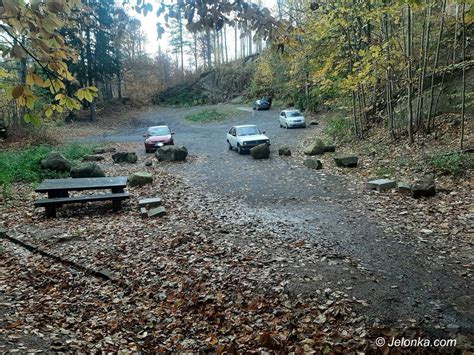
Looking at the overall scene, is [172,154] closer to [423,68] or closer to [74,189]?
[74,189]

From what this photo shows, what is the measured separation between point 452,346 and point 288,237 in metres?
3.59

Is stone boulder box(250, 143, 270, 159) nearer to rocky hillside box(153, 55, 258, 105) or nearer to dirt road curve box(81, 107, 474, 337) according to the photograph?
dirt road curve box(81, 107, 474, 337)

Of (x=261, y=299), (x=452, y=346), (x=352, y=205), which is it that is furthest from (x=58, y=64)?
(x=352, y=205)

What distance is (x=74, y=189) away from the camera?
9305 mm

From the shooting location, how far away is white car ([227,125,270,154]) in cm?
1814

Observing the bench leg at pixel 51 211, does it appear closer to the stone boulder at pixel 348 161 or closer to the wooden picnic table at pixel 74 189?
the wooden picnic table at pixel 74 189

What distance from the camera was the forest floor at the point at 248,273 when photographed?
13.6 ft

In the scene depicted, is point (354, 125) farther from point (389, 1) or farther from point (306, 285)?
point (306, 285)

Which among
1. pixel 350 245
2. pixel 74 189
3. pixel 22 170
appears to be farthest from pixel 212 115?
pixel 350 245

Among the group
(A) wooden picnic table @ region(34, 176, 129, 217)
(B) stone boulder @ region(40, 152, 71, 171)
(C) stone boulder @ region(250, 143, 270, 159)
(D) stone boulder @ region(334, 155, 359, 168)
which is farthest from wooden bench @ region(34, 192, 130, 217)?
(C) stone boulder @ region(250, 143, 270, 159)

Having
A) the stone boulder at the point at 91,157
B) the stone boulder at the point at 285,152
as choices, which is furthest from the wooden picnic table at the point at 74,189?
the stone boulder at the point at 285,152

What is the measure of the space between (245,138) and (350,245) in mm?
12509

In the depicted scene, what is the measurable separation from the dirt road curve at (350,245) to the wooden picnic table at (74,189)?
2987 mm

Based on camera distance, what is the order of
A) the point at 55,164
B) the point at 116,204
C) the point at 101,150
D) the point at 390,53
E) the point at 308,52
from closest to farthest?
the point at 116,204 < the point at 390,53 < the point at 55,164 < the point at 308,52 < the point at 101,150
